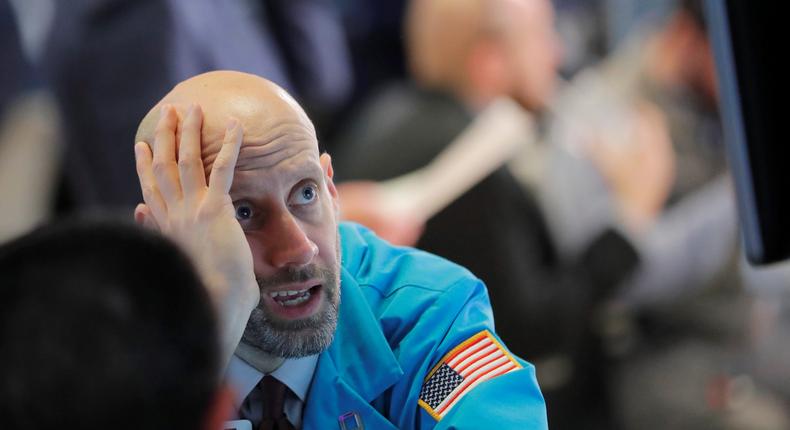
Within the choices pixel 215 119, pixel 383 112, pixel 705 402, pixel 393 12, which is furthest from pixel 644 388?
pixel 393 12

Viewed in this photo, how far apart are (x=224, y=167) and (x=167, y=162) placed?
28 millimetres

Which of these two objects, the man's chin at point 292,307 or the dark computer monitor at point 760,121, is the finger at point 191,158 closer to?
the man's chin at point 292,307

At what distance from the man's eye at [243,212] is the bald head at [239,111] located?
0.02 metres

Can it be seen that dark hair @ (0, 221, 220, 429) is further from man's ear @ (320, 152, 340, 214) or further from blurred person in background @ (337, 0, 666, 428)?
blurred person in background @ (337, 0, 666, 428)

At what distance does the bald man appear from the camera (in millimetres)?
557

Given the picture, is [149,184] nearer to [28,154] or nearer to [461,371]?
[461,371]

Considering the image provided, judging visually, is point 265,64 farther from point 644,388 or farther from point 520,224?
point 644,388

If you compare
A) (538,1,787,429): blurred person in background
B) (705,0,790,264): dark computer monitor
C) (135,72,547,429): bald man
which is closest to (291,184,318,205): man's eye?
(135,72,547,429): bald man

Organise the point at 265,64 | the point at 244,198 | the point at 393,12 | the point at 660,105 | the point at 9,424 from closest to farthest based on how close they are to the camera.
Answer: the point at 9,424, the point at 244,198, the point at 265,64, the point at 660,105, the point at 393,12

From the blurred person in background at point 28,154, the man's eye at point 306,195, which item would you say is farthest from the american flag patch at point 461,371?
the blurred person in background at point 28,154

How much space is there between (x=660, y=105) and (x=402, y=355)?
3.96 ft

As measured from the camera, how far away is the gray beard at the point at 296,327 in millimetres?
585

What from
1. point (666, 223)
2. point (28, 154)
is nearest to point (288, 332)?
point (666, 223)

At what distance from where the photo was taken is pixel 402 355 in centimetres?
62
